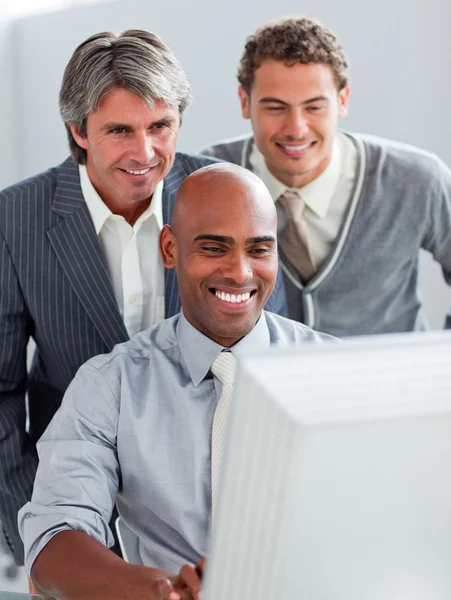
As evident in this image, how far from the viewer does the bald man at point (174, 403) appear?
4.50 feet

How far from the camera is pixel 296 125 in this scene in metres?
2.16

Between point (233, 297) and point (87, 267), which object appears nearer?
point (233, 297)

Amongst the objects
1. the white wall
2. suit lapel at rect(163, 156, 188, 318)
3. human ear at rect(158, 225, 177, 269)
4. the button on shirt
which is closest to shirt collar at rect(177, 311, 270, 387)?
the button on shirt

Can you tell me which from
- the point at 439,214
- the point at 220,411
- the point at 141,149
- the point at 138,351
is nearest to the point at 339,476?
the point at 220,411

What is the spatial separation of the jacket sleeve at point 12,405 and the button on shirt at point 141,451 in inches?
13.6

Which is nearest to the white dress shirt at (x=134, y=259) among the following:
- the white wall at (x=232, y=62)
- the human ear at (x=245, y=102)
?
the human ear at (x=245, y=102)

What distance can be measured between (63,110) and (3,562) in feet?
4.42

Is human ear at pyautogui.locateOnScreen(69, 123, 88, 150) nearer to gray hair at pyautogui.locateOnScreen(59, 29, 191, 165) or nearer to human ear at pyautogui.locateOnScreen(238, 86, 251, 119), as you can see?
gray hair at pyautogui.locateOnScreen(59, 29, 191, 165)

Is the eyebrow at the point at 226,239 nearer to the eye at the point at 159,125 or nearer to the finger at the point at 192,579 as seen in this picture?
the eye at the point at 159,125

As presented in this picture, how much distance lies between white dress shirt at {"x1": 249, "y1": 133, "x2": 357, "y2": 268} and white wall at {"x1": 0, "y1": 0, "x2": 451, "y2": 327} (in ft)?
4.03

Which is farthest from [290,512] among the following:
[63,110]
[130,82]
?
[63,110]

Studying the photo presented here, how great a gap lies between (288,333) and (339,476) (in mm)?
936

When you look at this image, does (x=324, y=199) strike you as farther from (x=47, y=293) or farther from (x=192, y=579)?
(x=192, y=579)

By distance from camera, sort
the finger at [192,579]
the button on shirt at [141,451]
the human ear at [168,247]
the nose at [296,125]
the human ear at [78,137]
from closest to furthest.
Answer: the finger at [192,579] → the button on shirt at [141,451] → the human ear at [168,247] → the human ear at [78,137] → the nose at [296,125]
